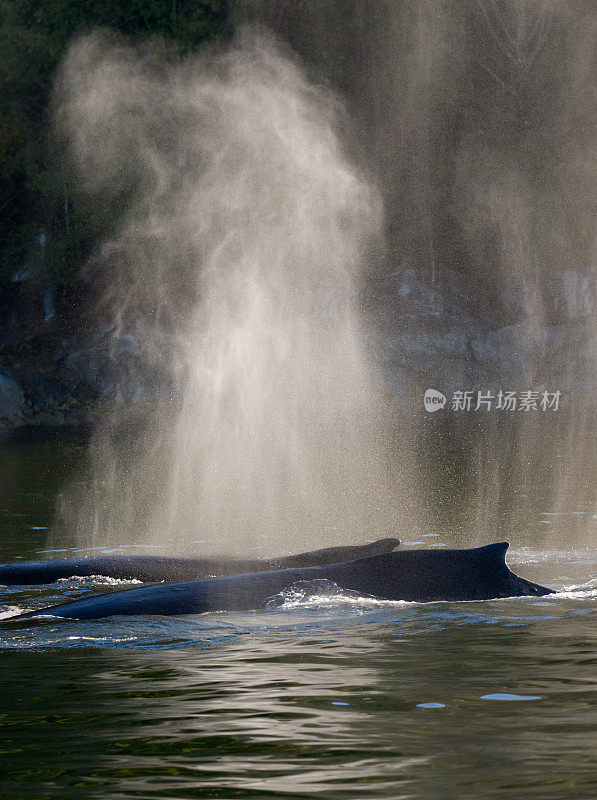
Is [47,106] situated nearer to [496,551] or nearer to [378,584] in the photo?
[378,584]

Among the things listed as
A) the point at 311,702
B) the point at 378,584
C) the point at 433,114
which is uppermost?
the point at 433,114

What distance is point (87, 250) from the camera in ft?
195

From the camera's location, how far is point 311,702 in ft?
27.9

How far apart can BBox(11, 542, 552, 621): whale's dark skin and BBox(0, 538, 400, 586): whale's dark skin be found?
2.18 metres

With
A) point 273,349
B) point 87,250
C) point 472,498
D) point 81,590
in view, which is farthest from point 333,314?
point 81,590

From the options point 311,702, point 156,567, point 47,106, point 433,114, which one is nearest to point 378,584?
point 311,702

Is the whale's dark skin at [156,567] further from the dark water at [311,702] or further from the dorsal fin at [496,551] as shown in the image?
the dorsal fin at [496,551]

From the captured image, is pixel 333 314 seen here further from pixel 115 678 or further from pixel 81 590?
pixel 115 678

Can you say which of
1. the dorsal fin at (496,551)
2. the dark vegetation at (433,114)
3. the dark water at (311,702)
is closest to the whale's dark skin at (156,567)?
the dark water at (311,702)

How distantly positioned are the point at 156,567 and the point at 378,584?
400cm

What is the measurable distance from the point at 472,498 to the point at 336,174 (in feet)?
129

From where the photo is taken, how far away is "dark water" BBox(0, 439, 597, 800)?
6766mm

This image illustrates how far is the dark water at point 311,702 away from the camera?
6.77 meters

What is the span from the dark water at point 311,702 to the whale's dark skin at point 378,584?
0.81ft
